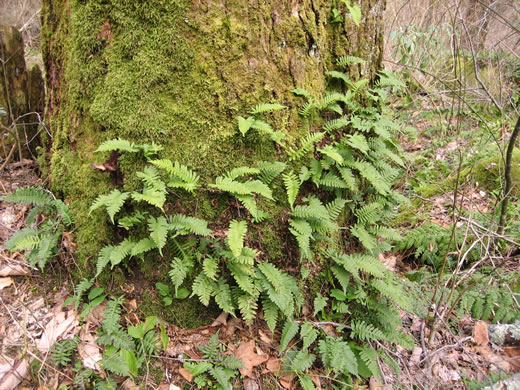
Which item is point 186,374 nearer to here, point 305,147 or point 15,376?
point 15,376

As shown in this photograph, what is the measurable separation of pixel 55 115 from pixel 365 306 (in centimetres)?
390

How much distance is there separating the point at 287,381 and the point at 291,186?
5.87ft

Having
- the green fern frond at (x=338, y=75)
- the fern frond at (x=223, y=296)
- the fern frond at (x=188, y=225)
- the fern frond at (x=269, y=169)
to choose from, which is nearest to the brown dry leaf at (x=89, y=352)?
the fern frond at (x=223, y=296)

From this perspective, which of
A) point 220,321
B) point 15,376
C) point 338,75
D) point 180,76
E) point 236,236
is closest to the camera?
point 15,376

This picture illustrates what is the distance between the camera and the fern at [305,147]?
131 inches

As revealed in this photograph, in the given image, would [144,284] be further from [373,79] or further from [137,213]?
[373,79]

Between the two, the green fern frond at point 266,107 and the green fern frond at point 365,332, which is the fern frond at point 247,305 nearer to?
the green fern frond at point 365,332

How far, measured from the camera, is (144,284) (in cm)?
337

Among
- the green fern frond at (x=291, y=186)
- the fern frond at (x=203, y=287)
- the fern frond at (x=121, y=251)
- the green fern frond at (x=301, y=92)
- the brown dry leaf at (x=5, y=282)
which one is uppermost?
the green fern frond at (x=301, y=92)

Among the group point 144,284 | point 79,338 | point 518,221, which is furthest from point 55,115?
point 518,221

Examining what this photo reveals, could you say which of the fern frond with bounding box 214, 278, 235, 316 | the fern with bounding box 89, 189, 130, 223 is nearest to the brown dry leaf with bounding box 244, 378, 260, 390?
the fern frond with bounding box 214, 278, 235, 316

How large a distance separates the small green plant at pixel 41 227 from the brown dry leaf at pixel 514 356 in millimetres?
4853

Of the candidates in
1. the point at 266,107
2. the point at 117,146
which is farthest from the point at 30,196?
the point at 266,107

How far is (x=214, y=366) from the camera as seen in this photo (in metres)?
3.13
